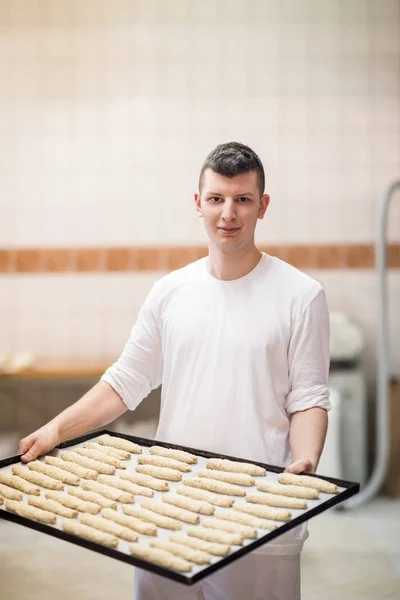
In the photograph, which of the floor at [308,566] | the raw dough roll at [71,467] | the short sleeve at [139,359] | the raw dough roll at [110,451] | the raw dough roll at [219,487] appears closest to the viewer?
the raw dough roll at [219,487]

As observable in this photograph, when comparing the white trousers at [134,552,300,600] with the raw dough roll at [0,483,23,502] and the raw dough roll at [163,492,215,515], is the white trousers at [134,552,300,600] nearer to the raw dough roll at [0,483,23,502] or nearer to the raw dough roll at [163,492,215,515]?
the raw dough roll at [163,492,215,515]

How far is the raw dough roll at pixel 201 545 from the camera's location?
133cm

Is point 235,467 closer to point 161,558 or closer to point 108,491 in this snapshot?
point 108,491

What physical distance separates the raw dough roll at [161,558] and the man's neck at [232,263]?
0.78 m

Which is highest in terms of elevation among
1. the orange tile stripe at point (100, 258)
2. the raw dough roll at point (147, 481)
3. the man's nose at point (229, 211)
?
the man's nose at point (229, 211)

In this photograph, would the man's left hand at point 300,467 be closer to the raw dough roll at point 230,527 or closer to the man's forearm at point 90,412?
the raw dough roll at point 230,527

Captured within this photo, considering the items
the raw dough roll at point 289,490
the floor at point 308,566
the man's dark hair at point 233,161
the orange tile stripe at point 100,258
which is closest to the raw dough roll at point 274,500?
the raw dough roll at point 289,490

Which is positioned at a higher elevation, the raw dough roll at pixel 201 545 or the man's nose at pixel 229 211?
the man's nose at pixel 229 211

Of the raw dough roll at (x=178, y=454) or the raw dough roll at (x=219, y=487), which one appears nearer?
the raw dough roll at (x=219, y=487)

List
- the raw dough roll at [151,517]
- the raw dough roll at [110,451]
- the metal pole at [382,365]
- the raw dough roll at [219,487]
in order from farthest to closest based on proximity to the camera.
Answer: the metal pole at [382,365] → the raw dough roll at [110,451] → the raw dough roll at [219,487] → the raw dough roll at [151,517]

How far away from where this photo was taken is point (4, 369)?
399cm

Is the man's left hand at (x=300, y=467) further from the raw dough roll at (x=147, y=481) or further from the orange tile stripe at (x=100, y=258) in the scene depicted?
the orange tile stripe at (x=100, y=258)

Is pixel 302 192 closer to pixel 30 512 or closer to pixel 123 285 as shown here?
pixel 123 285

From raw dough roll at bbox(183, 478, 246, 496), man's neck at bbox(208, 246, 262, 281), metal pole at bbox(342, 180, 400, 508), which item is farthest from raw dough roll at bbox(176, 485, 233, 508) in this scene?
metal pole at bbox(342, 180, 400, 508)
